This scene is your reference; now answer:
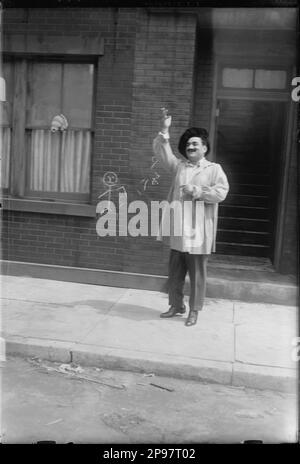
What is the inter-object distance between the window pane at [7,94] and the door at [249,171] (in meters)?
3.38

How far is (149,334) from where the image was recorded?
499cm

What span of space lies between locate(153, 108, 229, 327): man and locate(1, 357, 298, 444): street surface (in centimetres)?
137

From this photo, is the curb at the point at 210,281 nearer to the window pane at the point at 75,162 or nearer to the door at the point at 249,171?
the window pane at the point at 75,162

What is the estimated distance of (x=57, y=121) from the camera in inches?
278

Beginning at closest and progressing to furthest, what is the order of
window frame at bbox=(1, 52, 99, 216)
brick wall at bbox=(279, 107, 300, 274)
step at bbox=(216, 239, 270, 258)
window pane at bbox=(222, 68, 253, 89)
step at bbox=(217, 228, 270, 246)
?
brick wall at bbox=(279, 107, 300, 274) < window frame at bbox=(1, 52, 99, 216) < window pane at bbox=(222, 68, 253, 89) < step at bbox=(216, 239, 270, 258) < step at bbox=(217, 228, 270, 246)

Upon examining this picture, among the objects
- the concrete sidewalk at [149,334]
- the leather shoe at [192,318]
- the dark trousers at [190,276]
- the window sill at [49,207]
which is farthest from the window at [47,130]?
the leather shoe at [192,318]

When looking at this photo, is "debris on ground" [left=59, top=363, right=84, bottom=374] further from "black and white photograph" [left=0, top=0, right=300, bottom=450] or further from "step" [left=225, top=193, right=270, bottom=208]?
"step" [left=225, top=193, right=270, bottom=208]

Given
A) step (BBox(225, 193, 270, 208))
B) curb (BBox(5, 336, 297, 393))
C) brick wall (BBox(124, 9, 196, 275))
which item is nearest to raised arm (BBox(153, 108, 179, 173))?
brick wall (BBox(124, 9, 196, 275))

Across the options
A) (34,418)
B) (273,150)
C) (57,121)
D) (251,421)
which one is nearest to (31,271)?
(57,121)

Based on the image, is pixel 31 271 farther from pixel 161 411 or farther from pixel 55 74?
pixel 161 411

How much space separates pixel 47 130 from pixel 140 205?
1.82m

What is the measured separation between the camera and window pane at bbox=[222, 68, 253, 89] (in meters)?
7.34

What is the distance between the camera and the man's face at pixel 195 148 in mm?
5212
